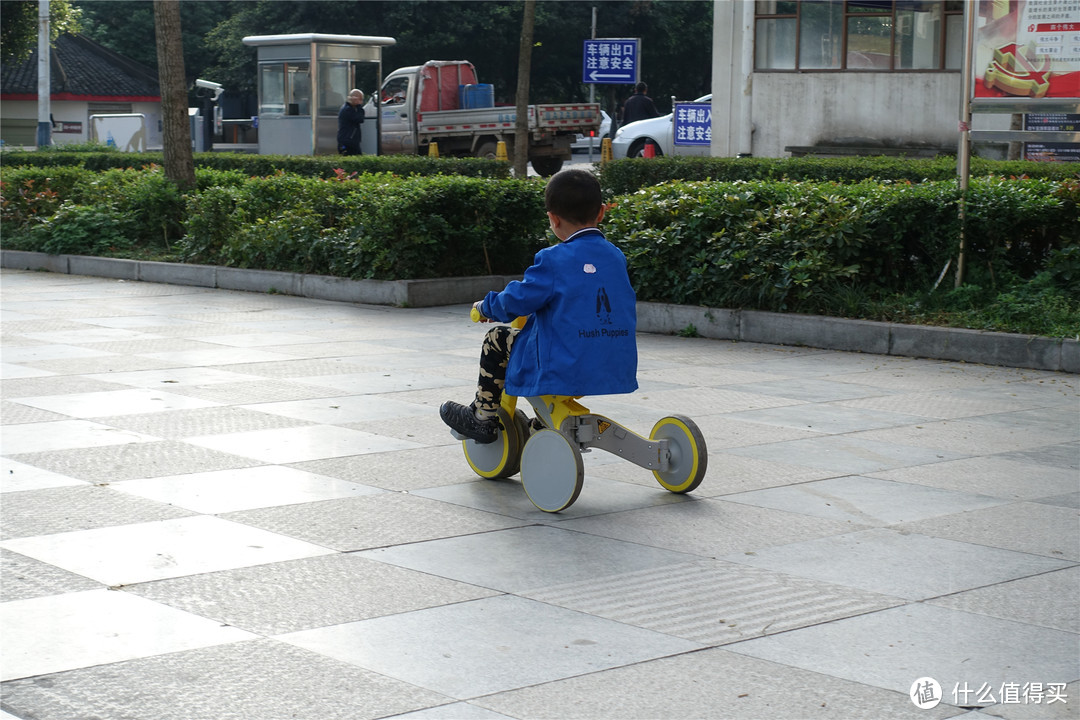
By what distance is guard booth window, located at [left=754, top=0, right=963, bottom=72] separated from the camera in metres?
22.6

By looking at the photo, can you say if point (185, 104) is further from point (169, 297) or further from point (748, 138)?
point (748, 138)

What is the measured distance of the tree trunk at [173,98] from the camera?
16234 mm

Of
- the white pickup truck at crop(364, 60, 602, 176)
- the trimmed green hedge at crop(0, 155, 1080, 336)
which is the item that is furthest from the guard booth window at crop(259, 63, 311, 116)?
the trimmed green hedge at crop(0, 155, 1080, 336)

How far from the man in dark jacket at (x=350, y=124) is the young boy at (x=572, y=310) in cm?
1833

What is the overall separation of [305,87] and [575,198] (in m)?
24.0

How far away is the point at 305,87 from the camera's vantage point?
28.2 m

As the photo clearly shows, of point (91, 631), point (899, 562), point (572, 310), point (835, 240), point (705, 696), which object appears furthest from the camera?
point (835, 240)

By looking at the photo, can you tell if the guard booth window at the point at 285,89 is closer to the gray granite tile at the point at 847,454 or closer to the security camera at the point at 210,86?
the security camera at the point at 210,86

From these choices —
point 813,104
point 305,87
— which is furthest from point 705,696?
point 305,87

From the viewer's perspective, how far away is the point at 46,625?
12.8ft

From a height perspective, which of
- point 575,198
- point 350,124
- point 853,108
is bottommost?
point 575,198

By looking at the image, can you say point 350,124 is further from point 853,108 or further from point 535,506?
point 535,506

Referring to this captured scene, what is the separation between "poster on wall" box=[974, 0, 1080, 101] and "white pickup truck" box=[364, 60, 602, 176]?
65.5 feet

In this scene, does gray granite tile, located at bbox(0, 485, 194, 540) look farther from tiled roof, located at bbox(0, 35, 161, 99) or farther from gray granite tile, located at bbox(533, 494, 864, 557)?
tiled roof, located at bbox(0, 35, 161, 99)
